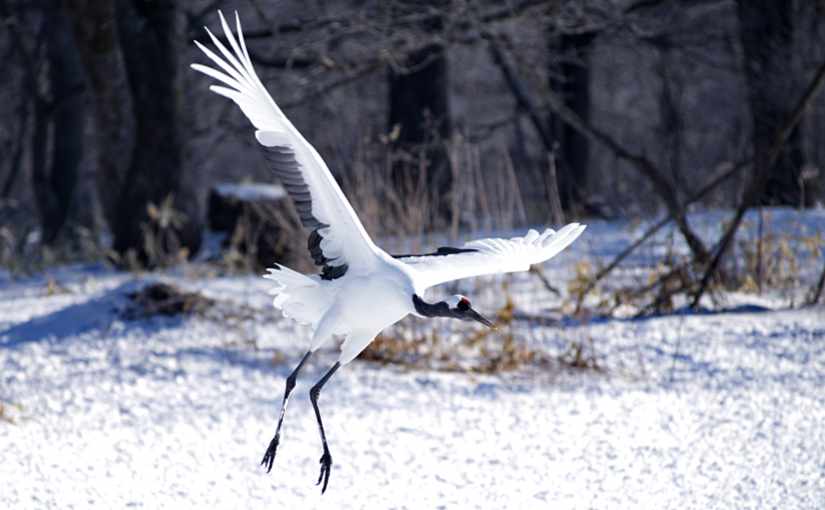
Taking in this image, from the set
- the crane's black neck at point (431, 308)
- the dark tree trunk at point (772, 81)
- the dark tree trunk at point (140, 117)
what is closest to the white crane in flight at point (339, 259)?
the crane's black neck at point (431, 308)

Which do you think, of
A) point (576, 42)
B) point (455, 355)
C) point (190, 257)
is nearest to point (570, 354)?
point (455, 355)

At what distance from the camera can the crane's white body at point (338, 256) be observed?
13.8ft

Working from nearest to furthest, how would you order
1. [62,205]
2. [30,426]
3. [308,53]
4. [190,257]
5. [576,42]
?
[30,426] < [190,257] < [308,53] < [576,42] < [62,205]

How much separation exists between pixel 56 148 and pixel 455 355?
985 cm

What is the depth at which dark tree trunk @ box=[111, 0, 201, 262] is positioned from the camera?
34.0 feet

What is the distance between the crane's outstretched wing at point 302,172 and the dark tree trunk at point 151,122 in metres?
6.00

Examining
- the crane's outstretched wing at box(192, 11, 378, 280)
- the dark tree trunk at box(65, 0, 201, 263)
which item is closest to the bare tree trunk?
the dark tree trunk at box(65, 0, 201, 263)

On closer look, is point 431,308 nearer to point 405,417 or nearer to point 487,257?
point 487,257

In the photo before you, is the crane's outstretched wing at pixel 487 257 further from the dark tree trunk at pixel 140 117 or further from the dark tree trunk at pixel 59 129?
the dark tree trunk at pixel 59 129

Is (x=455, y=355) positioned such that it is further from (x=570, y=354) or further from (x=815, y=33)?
(x=815, y=33)

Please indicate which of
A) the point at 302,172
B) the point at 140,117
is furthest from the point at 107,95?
the point at 302,172

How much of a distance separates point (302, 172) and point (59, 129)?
12.1 metres

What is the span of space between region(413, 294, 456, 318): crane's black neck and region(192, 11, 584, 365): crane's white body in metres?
0.03

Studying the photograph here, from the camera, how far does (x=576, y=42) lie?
13961 mm
